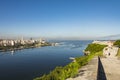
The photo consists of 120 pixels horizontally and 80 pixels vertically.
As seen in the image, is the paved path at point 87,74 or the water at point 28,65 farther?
the water at point 28,65

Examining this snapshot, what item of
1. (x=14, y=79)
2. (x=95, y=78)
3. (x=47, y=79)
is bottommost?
(x=14, y=79)

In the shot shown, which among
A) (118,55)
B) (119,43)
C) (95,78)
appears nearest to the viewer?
(95,78)

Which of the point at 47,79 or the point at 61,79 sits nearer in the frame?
the point at 61,79

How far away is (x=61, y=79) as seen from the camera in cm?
1716

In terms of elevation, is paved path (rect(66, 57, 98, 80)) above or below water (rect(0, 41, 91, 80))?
above

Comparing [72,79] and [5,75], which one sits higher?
[72,79]

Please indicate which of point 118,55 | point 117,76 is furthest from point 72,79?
point 118,55

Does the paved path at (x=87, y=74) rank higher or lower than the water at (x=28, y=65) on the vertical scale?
higher

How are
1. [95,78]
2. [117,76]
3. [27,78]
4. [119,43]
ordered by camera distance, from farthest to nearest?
[119,43] < [27,78] < [117,76] < [95,78]

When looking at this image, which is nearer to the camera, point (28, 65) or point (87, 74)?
point (87, 74)

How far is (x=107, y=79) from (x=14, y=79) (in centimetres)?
2611

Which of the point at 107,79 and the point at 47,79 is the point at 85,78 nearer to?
the point at 107,79

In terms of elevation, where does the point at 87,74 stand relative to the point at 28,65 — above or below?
above

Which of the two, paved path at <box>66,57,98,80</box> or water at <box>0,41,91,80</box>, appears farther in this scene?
water at <box>0,41,91,80</box>
